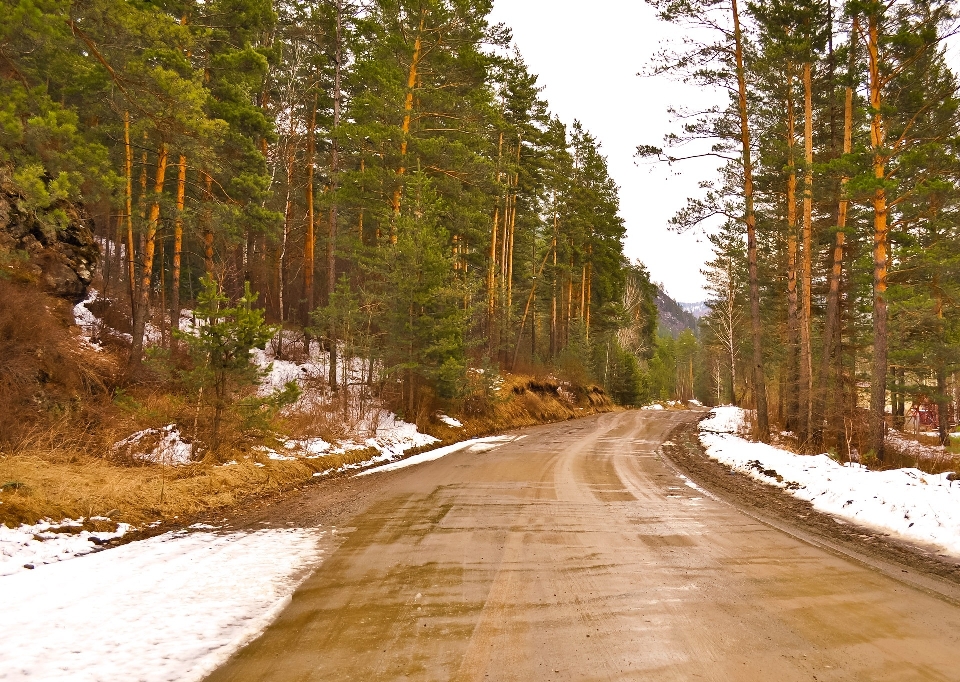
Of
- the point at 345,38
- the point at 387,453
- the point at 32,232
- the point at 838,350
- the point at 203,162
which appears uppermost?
the point at 345,38

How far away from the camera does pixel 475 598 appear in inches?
172

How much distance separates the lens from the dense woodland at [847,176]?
38.2ft

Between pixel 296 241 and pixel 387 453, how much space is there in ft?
67.5

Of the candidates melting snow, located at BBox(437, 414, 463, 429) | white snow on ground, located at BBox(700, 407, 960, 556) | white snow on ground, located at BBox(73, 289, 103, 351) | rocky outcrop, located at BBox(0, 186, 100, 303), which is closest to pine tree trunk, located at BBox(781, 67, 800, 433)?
white snow on ground, located at BBox(700, 407, 960, 556)

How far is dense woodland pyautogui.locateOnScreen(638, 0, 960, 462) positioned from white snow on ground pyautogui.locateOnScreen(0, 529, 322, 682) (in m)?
12.6

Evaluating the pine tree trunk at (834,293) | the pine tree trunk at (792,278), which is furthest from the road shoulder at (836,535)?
the pine tree trunk at (792,278)

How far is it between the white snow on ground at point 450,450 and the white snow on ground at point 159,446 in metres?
3.28

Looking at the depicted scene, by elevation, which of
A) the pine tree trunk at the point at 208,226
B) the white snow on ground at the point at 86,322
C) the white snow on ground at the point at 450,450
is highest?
the pine tree trunk at the point at 208,226

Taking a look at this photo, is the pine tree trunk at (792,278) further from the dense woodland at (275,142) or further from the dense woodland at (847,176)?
the dense woodland at (275,142)

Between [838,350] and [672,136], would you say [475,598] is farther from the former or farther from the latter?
[838,350]

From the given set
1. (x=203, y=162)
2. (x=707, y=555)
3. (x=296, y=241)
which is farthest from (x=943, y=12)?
(x=296, y=241)

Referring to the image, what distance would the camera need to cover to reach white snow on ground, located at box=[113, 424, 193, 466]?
908 cm

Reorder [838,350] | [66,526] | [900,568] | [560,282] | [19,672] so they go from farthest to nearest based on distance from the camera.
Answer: [560,282] < [838,350] < [66,526] < [900,568] < [19,672]

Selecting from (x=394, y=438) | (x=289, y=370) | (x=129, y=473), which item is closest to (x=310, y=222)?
(x=289, y=370)
